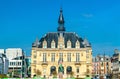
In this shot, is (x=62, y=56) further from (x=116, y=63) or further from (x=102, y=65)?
(x=102, y=65)

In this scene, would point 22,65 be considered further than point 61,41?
Yes

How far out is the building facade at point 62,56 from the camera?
148 m

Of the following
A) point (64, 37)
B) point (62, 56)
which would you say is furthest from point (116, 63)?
point (64, 37)

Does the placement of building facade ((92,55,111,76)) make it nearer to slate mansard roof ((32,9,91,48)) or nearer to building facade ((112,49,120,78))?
building facade ((112,49,120,78))

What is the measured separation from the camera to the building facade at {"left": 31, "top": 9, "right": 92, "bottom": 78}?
486ft

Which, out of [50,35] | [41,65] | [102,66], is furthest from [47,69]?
[102,66]

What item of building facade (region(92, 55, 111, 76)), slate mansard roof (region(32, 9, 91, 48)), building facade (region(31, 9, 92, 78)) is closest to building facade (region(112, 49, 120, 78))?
building facade (region(92, 55, 111, 76))

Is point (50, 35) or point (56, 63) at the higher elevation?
point (50, 35)

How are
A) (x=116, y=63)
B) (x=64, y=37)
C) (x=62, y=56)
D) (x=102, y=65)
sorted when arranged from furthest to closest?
(x=102, y=65) → (x=116, y=63) → (x=64, y=37) → (x=62, y=56)

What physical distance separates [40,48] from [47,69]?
734 cm

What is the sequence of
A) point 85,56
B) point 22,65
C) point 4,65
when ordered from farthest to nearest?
point 22,65, point 4,65, point 85,56

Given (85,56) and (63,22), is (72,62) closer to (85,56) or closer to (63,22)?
(85,56)

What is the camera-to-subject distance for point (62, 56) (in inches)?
5881

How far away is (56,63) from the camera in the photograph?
148375mm
